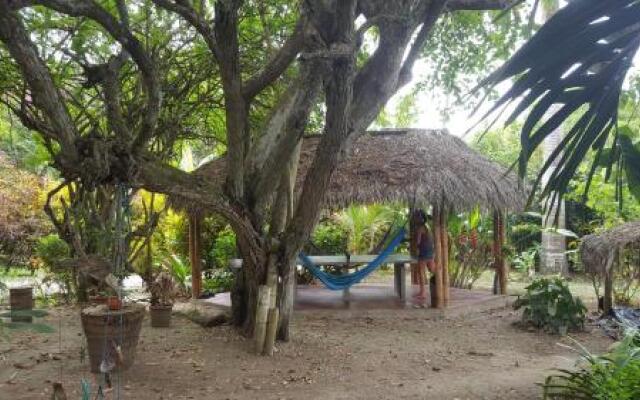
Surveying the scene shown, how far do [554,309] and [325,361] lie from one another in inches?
111

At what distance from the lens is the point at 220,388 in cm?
436

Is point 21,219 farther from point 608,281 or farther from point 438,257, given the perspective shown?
point 608,281

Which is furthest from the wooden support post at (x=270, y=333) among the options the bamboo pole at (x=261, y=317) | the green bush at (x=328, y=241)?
the green bush at (x=328, y=241)

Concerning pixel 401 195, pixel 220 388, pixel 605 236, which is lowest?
pixel 220 388

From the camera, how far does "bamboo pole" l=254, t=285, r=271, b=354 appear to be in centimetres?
527

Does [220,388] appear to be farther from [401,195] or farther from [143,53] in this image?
[401,195]

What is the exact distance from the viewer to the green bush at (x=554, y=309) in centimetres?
645

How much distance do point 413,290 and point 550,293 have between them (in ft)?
9.31

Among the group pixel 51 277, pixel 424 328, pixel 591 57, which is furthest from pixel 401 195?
pixel 591 57

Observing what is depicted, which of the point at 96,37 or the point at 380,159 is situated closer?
the point at 96,37

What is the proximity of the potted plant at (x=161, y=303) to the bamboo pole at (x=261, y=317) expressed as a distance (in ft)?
5.68

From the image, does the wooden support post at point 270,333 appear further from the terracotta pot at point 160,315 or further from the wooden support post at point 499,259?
the wooden support post at point 499,259

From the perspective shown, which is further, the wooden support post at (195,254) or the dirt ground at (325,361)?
the wooden support post at (195,254)

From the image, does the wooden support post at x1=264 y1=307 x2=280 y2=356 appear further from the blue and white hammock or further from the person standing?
the person standing
